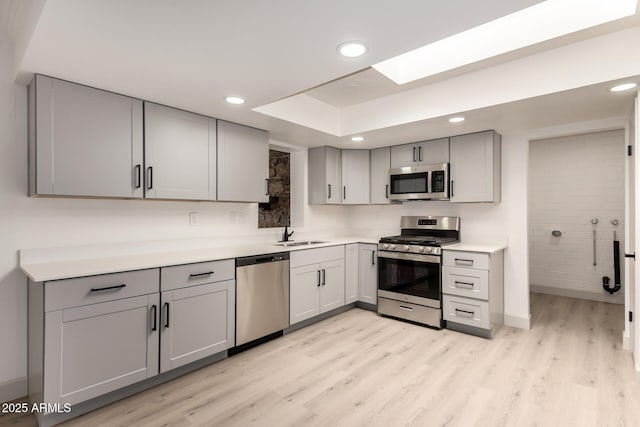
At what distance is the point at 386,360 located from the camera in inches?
109

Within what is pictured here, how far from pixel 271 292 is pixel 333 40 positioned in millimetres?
2204

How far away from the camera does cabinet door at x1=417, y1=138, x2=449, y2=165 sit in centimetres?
373

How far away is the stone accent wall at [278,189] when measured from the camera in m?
4.26

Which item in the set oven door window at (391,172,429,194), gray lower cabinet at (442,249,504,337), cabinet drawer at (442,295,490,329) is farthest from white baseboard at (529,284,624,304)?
oven door window at (391,172,429,194)

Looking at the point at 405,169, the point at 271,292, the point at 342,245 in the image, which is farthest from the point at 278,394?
the point at 405,169

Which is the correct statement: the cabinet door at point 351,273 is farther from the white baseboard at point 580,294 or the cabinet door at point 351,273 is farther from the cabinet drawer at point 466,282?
the white baseboard at point 580,294

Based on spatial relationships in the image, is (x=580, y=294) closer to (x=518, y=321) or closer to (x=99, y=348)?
(x=518, y=321)

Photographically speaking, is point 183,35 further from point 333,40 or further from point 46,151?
point 46,151

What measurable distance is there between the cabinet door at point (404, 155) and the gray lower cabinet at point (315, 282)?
127 centimetres

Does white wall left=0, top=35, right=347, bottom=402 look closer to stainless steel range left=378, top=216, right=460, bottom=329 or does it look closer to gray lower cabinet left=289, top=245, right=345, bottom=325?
gray lower cabinet left=289, top=245, right=345, bottom=325

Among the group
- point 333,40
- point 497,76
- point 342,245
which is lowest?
point 342,245

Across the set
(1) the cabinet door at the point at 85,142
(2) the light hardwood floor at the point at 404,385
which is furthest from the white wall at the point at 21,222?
(2) the light hardwood floor at the point at 404,385

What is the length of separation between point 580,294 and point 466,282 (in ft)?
8.52

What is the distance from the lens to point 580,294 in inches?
183
